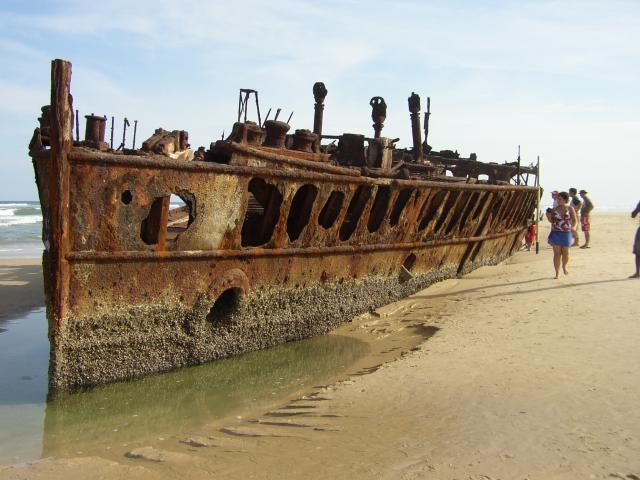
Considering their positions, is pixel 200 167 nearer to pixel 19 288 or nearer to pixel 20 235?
pixel 19 288

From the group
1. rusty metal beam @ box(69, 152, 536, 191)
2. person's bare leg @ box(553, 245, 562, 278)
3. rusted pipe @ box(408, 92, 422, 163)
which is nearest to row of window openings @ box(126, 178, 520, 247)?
rusty metal beam @ box(69, 152, 536, 191)

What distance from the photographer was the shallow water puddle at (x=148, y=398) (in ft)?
14.7

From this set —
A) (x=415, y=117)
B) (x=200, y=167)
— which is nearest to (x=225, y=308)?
(x=200, y=167)

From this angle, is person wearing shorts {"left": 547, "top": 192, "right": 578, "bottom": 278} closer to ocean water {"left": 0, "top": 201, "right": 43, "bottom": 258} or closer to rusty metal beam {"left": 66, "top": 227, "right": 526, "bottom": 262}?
rusty metal beam {"left": 66, "top": 227, "right": 526, "bottom": 262}

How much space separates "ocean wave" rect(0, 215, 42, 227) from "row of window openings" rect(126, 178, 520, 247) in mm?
32922

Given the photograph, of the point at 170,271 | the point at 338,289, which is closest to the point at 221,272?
the point at 170,271

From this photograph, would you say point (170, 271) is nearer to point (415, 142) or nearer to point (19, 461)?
point (19, 461)

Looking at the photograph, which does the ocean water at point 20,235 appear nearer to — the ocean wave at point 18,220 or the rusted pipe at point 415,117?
the ocean wave at point 18,220

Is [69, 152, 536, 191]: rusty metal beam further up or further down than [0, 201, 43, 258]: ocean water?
further up

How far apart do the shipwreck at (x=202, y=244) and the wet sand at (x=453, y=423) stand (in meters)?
1.25

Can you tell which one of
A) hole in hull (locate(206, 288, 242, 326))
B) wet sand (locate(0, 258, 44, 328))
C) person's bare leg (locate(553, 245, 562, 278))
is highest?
person's bare leg (locate(553, 245, 562, 278))

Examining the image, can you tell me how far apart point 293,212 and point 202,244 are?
5.85ft

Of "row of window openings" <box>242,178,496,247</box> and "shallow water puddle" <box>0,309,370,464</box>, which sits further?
"row of window openings" <box>242,178,496,247</box>

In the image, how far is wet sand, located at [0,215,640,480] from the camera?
138 inches
